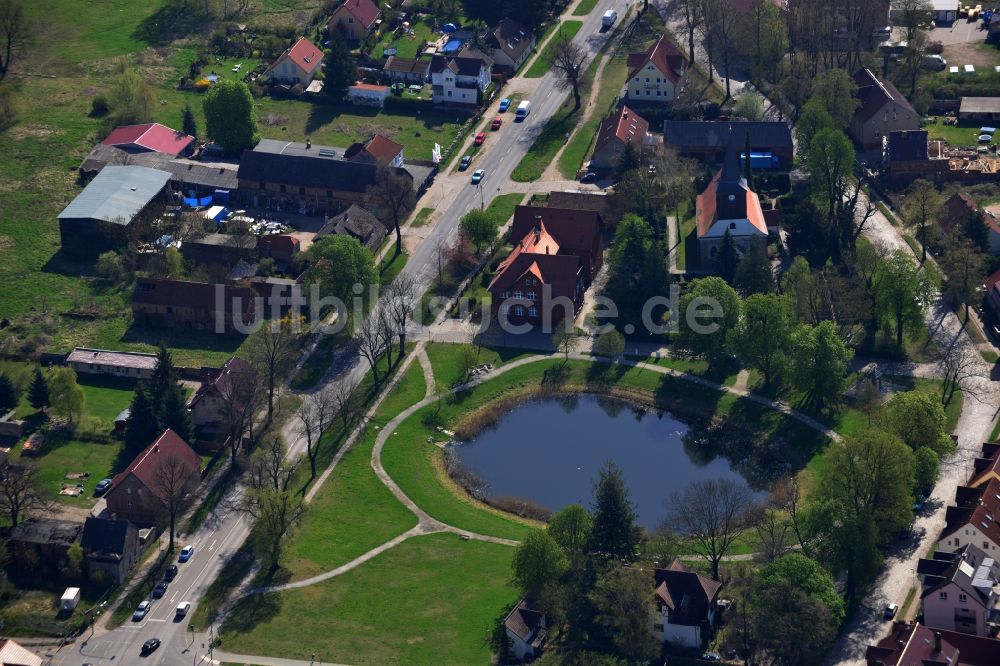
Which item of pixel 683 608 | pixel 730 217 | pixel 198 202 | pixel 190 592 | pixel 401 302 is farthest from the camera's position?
pixel 198 202

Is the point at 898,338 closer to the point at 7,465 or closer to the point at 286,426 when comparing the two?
the point at 286,426

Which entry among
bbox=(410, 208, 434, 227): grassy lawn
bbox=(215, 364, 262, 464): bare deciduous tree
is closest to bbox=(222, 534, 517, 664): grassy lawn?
bbox=(215, 364, 262, 464): bare deciduous tree

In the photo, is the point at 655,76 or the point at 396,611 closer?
the point at 396,611

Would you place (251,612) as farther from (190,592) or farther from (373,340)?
(373,340)

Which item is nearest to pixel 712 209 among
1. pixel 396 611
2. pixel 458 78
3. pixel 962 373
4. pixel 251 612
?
pixel 962 373

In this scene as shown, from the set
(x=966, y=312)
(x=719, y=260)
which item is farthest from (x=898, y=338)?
(x=719, y=260)

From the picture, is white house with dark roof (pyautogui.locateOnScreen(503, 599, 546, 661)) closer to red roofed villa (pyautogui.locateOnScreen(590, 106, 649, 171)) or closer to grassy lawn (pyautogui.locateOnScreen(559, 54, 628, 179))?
red roofed villa (pyautogui.locateOnScreen(590, 106, 649, 171))

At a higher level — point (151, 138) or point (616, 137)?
point (616, 137)

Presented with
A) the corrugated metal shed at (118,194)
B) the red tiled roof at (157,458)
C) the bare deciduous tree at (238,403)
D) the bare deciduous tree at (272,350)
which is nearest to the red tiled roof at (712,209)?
the bare deciduous tree at (272,350)
